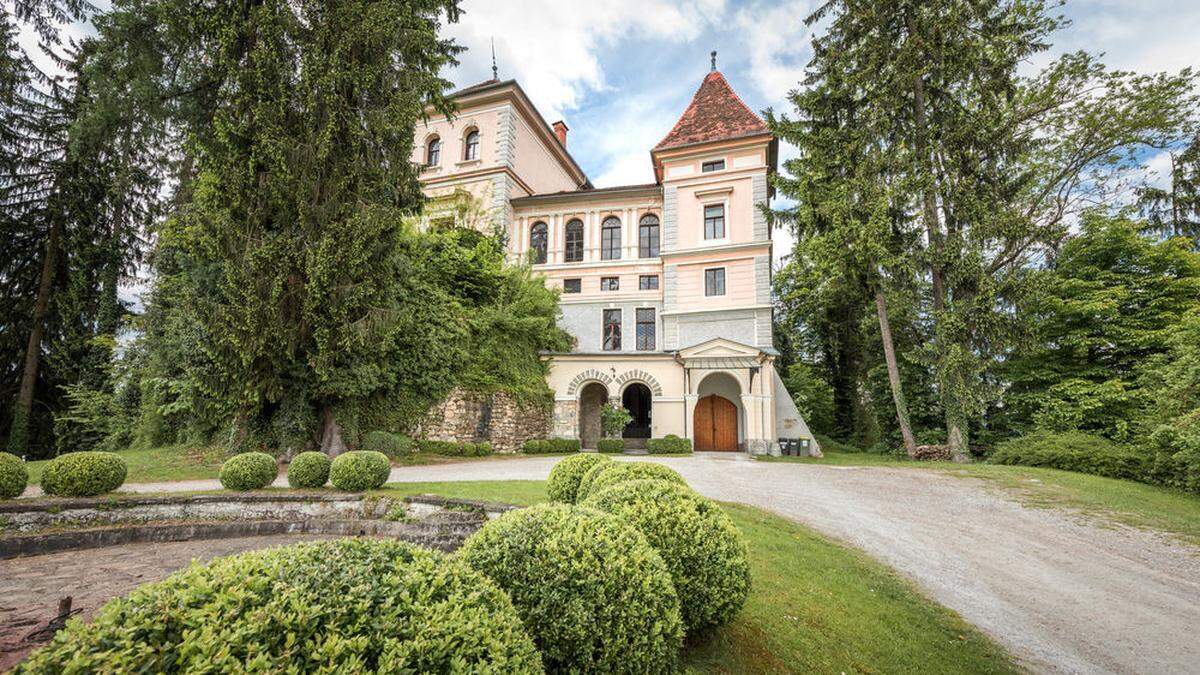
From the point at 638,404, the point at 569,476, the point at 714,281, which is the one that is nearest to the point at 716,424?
the point at 638,404

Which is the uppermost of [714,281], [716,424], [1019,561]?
[714,281]

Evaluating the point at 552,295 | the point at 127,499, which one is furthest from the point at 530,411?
the point at 127,499

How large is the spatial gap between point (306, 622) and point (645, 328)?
2503 centimetres

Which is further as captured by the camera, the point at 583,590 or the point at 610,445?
the point at 610,445

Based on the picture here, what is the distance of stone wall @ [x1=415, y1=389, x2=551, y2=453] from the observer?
16.1 metres

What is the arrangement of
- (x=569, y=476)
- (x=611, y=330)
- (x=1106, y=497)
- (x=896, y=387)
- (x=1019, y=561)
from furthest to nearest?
(x=611, y=330) → (x=896, y=387) → (x=1106, y=497) → (x=1019, y=561) → (x=569, y=476)

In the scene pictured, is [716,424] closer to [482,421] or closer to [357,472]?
[482,421]

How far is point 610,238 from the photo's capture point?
2759cm

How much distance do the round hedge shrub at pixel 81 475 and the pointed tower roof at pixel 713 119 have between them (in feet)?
79.7

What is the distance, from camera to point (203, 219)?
1170cm

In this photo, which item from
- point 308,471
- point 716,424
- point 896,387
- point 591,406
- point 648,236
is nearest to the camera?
point 308,471

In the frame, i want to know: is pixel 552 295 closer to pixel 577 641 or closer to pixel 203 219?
pixel 203 219

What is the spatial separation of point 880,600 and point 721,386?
707 inches

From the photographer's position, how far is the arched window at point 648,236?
1063 inches
